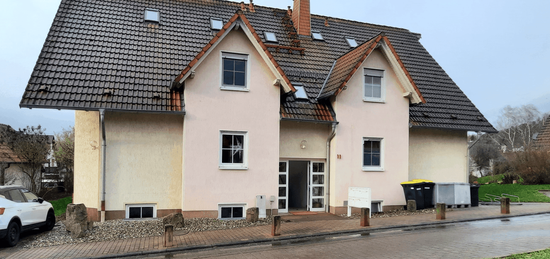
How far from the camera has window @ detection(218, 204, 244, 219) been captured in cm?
1359

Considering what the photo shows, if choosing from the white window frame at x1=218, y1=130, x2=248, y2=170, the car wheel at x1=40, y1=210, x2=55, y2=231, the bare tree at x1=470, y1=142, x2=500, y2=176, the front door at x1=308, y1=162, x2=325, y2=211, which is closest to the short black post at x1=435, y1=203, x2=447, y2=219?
the front door at x1=308, y1=162, x2=325, y2=211

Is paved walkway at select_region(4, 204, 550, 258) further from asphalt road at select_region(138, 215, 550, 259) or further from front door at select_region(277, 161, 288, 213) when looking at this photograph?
front door at select_region(277, 161, 288, 213)

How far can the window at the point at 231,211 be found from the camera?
13586 millimetres

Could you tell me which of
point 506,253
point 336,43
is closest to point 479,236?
point 506,253

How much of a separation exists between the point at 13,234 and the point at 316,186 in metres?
9.90

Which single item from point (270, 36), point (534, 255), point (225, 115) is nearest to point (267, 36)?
point (270, 36)

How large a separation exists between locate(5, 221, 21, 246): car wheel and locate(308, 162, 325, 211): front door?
9.55 meters

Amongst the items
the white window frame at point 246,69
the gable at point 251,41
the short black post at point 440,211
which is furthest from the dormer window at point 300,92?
the short black post at point 440,211

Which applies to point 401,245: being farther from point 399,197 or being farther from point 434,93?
point 434,93

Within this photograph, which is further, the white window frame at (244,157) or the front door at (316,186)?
the front door at (316,186)

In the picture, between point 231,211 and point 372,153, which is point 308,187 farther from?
point 231,211

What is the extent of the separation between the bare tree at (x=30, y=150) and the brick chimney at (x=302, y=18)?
1584 cm

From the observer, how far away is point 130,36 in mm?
15375

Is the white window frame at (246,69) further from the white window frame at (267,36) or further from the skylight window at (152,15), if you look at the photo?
the skylight window at (152,15)
